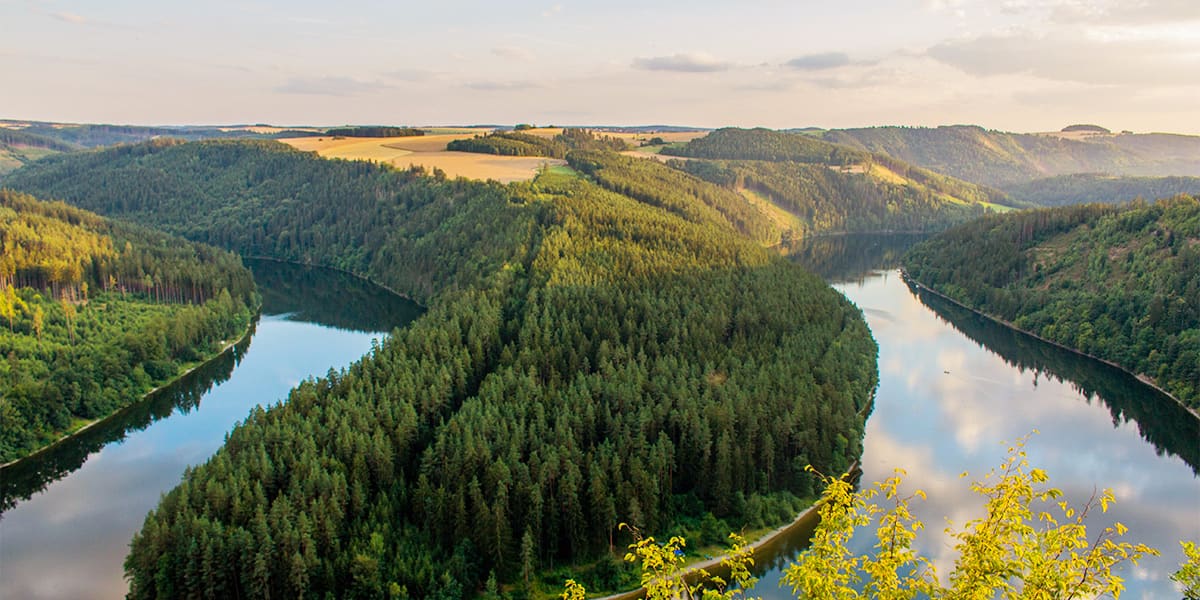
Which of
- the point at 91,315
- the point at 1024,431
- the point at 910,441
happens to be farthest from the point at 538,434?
the point at 91,315

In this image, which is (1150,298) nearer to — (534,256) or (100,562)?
(534,256)

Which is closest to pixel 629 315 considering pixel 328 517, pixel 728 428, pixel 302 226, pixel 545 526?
pixel 728 428

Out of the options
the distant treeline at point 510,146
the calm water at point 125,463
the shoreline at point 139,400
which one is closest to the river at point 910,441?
the calm water at point 125,463

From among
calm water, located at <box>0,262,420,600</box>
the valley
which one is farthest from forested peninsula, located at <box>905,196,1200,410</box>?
calm water, located at <box>0,262,420,600</box>

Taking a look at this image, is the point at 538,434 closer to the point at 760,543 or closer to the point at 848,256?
the point at 760,543

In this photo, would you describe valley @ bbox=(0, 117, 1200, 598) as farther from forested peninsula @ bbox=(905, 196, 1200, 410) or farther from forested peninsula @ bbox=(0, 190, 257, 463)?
forested peninsula @ bbox=(0, 190, 257, 463)

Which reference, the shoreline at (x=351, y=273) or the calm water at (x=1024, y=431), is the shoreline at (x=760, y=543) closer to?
the calm water at (x=1024, y=431)
